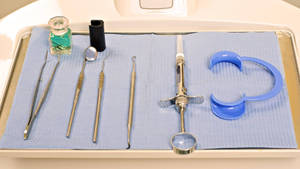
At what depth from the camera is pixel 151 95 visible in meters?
1.01

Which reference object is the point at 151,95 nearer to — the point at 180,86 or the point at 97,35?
the point at 180,86

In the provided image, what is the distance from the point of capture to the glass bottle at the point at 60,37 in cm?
110

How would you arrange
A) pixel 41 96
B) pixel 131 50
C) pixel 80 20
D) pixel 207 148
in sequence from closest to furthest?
1. pixel 207 148
2. pixel 41 96
3. pixel 131 50
4. pixel 80 20

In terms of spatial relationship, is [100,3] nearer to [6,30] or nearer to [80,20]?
[80,20]

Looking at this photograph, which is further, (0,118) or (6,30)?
(6,30)

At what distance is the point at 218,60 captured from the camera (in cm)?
107

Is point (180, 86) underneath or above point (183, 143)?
above

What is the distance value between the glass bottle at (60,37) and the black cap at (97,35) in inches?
2.3

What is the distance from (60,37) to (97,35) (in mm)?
89

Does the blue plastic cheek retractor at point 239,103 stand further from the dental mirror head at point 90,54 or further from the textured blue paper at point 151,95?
the dental mirror head at point 90,54

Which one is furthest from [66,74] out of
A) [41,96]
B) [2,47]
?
[2,47]

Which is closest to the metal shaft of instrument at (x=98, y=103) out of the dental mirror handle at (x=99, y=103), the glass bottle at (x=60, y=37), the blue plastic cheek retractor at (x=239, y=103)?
the dental mirror handle at (x=99, y=103)

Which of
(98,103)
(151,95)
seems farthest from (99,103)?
(151,95)

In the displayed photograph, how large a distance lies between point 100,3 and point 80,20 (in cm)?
10
